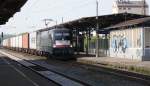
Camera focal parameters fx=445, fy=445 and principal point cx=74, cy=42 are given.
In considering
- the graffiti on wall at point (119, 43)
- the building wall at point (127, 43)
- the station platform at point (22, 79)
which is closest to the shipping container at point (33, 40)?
the building wall at point (127, 43)

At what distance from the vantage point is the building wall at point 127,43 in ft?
138

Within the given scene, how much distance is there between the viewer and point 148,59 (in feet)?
136

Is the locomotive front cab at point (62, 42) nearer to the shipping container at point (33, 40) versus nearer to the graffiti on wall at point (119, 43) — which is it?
the graffiti on wall at point (119, 43)

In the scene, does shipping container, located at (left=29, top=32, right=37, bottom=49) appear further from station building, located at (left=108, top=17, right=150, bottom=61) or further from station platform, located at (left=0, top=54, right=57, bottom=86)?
station platform, located at (left=0, top=54, right=57, bottom=86)

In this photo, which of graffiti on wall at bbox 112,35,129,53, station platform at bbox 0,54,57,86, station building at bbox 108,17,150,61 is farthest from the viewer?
graffiti on wall at bbox 112,35,129,53

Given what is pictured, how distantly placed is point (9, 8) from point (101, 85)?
1686 cm

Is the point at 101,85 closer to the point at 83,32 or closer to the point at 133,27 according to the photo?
the point at 133,27

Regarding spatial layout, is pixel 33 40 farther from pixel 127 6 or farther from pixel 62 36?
pixel 127 6

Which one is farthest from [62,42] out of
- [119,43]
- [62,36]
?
[119,43]

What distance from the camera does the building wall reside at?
42.2 metres

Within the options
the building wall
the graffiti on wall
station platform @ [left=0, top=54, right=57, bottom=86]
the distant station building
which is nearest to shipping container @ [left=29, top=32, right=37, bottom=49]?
the building wall

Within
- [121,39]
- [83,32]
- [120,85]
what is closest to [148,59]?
[121,39]

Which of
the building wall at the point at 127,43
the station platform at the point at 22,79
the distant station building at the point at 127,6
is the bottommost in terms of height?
the station platform at the point at 22,79

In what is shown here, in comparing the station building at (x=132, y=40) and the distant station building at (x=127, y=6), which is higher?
the distant station building at (x=127, y=6)
